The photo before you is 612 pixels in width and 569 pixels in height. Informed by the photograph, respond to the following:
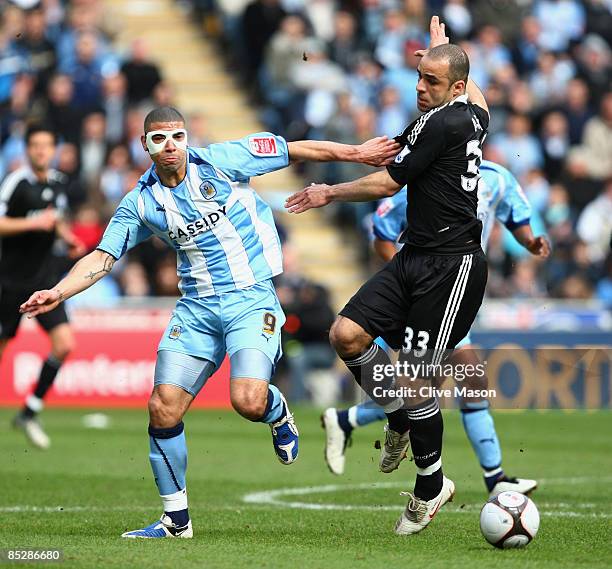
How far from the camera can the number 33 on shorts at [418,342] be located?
827 cm

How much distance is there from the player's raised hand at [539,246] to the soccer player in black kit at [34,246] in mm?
4856

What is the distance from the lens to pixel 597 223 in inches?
835

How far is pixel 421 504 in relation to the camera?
27.2 ft

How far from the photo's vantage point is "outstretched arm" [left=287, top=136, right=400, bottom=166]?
819 cm

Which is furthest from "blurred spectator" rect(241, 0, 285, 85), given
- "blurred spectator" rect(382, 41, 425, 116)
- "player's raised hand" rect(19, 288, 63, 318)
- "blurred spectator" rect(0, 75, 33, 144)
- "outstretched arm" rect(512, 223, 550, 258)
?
"player's raised hand" rect(19, 288, 63, 318)

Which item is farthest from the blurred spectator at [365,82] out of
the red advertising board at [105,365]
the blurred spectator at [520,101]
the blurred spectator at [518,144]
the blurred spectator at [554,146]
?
the red advertising board at [105,365]

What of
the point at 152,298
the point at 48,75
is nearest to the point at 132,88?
the point at 48,75

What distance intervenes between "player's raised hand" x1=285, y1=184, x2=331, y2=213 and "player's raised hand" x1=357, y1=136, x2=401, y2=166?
11.8 inches

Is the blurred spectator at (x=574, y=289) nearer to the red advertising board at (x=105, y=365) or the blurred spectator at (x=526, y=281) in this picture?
the blurred spectator at (x=526, y=281)

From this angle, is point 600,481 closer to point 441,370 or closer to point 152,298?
point 441,370

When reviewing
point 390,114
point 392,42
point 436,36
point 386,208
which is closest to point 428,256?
point 436,36

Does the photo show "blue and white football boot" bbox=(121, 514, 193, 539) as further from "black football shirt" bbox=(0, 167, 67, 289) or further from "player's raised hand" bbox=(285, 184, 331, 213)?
"black football shirt" bbox=(0, 167, 67, 289)

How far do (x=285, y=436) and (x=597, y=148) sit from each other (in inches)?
585

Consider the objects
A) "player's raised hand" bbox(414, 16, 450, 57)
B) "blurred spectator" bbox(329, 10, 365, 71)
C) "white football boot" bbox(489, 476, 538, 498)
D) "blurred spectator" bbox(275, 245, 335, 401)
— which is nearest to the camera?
"player's raised hand" bbox(414, 16, 450, 57)
